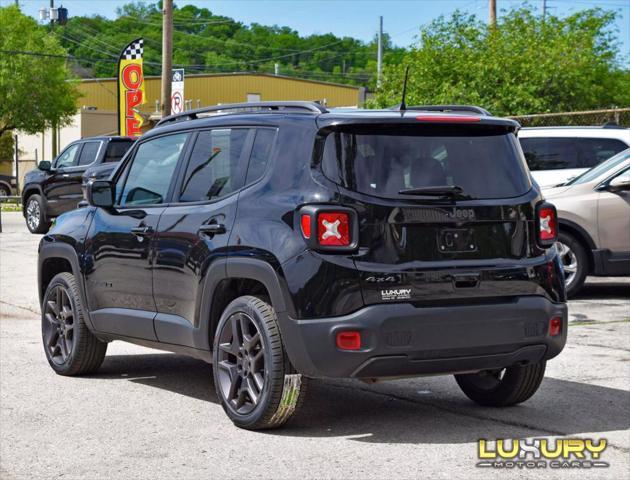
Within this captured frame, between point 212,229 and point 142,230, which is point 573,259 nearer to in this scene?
point 142,230

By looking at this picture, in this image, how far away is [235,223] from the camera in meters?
6.58

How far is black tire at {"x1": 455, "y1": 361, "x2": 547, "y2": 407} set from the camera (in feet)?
22.9

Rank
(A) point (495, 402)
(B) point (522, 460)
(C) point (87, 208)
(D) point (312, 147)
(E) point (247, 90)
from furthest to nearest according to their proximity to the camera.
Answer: (E) point (247, 90) → (C) point (87, 208) → (A) point (495, 402) → (D) point (312, 147) → (B) point (522, 460)

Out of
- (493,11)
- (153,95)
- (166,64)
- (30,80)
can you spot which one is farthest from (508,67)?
→ (153,95)

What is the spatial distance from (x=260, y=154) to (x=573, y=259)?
7.12 metres

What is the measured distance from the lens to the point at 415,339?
598 cm

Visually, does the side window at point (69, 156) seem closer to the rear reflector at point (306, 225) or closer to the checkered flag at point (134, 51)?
the checkered flag at point (134, 51)

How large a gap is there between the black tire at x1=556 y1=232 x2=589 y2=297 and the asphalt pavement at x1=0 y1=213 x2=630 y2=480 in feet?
11.2

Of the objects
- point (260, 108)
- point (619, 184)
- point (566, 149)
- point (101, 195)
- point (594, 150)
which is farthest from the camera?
point (566, 149)

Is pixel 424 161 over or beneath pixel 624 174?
over

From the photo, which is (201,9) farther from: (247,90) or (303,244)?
(303,244)

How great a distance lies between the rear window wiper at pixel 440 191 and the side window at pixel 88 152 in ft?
59.6

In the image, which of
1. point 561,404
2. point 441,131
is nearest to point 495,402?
point 561,404

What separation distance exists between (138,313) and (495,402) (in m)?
2.37
